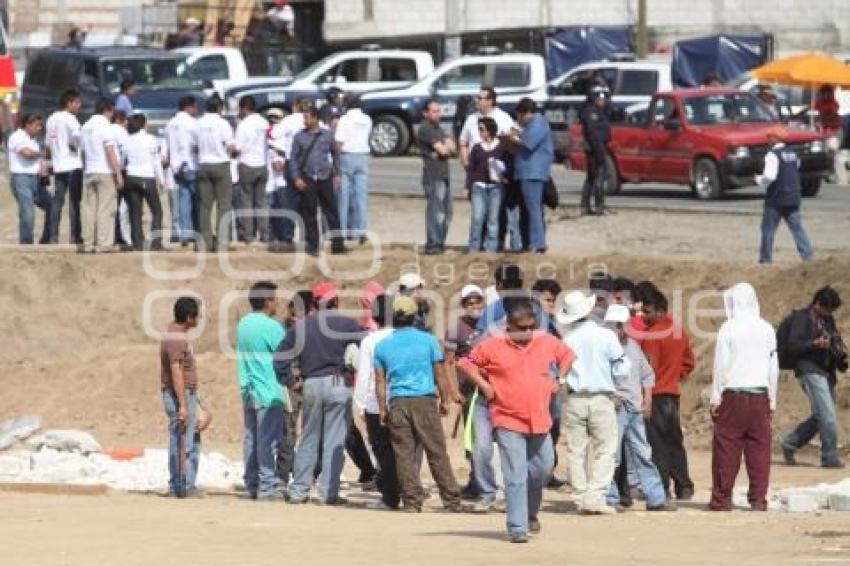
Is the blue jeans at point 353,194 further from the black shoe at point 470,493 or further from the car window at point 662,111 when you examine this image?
the black shoe at point 470,493

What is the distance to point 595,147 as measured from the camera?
31797 mm

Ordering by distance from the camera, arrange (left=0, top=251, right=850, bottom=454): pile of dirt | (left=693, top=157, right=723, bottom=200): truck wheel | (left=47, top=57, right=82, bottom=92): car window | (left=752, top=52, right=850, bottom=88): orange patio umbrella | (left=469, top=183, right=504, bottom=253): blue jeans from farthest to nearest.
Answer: (left=47, top=57, right=82, bottom=92): car window < (left=752, top=52, right=850, bottom=88): orange patio umbrella < (left=693, top=157, right=723, bottom=200): truck wheel < (left=469, top=183, right=504, bottom=253): blue jeans < (left=0, top=251, right=850, bottom=454): pile of dirt

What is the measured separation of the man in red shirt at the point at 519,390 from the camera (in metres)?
16.0

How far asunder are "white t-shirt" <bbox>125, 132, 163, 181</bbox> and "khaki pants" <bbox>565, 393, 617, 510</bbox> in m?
11.4

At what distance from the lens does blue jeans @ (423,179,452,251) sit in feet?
92.0

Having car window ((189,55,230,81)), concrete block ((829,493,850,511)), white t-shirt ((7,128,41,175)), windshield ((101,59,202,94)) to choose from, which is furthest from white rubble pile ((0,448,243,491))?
car window ((189,55,230,81))

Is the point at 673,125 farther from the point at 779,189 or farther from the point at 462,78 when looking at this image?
the point at 779,189

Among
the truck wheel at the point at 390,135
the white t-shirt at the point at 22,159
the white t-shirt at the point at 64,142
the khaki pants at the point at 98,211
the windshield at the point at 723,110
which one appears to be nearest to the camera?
the khaki pants at the point at 98,211

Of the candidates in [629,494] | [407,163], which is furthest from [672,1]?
[629,494]

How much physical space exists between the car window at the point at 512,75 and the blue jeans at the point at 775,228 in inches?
667

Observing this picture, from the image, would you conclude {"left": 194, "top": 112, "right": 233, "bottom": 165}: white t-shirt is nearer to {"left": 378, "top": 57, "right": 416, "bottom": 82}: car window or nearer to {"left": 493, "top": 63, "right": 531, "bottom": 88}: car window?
{"left": 493, "top": 63, "right": 531, "bottom": 88}: car window

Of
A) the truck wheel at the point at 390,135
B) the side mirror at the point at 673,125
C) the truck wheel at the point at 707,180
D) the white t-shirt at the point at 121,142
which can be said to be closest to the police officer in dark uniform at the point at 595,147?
the truck wheel at the point at 707,180

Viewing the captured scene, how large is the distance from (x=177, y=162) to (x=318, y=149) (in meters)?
2.01

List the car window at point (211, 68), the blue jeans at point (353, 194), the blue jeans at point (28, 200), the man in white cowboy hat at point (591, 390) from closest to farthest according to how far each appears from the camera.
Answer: the man in white cowboy hat at point (591, 390)
the blue jeans at point (353, 194)
the blue jeans at point (28, 200)
the car window at point (211, 68)
